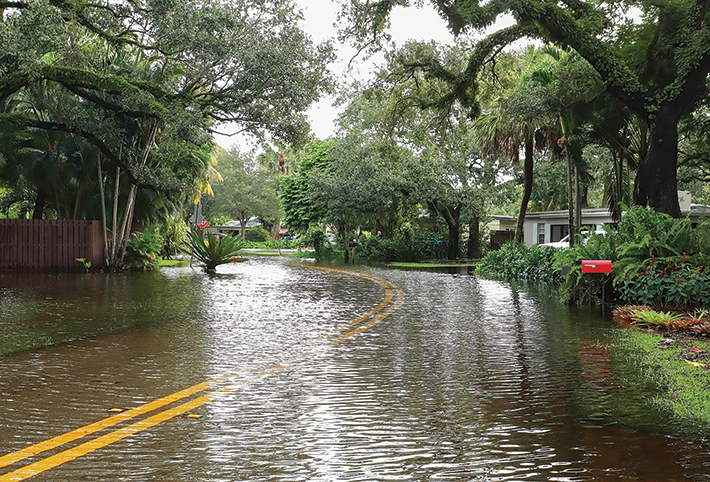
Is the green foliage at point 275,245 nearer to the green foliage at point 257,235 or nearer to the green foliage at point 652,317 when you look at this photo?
the green foliage at point 257,235

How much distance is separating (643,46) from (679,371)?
1399cm

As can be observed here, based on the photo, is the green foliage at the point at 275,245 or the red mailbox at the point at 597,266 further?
the green foliage at the point at 275,245

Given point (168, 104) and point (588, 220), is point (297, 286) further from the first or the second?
point (588, 220)

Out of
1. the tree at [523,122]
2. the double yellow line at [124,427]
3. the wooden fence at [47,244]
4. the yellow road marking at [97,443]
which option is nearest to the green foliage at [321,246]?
the tree at [523,122]

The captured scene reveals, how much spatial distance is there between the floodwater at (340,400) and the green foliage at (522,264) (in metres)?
9.70

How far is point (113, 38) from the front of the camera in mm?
18641

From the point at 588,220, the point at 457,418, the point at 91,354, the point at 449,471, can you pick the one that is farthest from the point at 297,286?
the point at 588,220

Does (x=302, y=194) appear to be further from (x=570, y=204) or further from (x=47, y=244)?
(x=570, y=204)

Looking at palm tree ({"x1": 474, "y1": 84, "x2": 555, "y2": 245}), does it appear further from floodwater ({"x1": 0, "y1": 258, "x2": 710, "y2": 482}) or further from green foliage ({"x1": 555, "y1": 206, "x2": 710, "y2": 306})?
floodwater ({"x1": 0, "y1": 258, "x2": 710, "y2": 482})

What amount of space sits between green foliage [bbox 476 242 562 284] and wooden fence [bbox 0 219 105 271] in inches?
583

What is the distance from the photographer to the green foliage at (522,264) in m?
22.0

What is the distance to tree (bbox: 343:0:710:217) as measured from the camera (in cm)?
1673

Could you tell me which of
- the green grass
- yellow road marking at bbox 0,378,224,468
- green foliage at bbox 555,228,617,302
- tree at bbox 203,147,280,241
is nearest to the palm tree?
green foliage at bbox 555,228,617,302

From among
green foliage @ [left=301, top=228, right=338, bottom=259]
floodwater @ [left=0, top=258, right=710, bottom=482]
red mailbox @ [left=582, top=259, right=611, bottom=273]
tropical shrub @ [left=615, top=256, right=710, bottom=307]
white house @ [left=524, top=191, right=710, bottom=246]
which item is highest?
white house @ [left=524, top=191, right=710, bottom=246]
